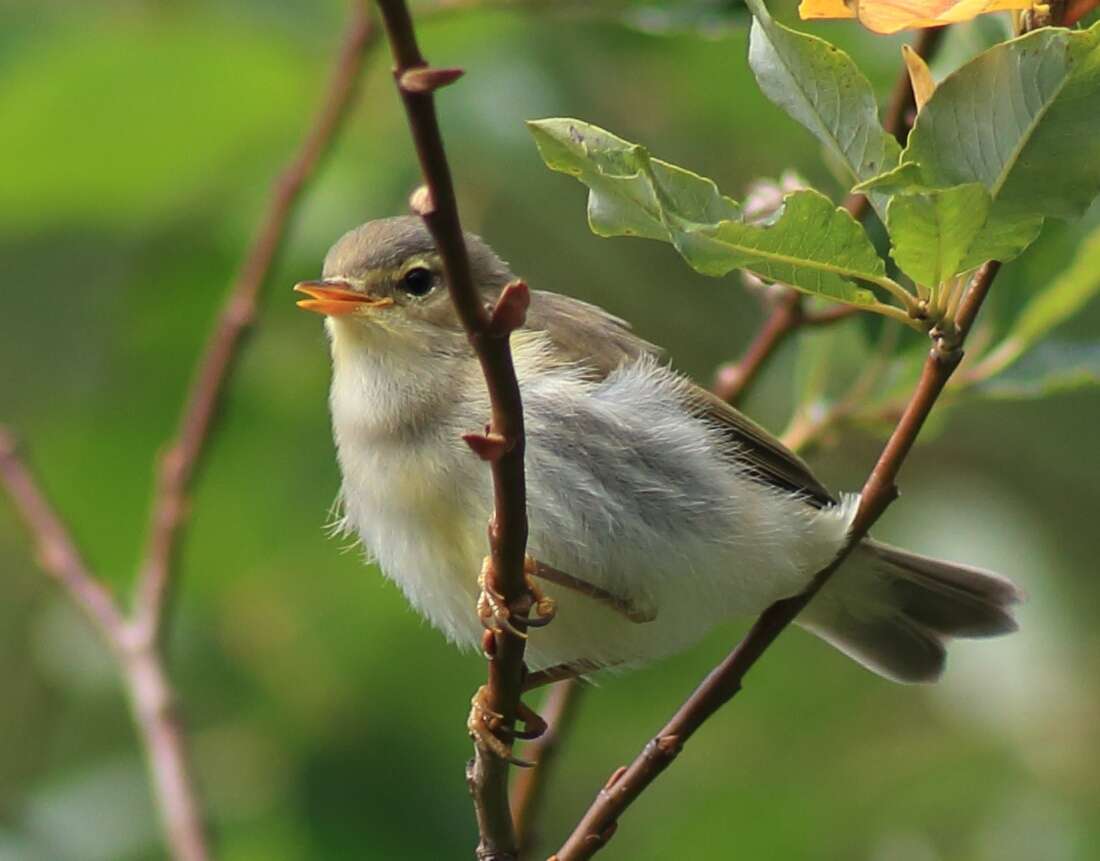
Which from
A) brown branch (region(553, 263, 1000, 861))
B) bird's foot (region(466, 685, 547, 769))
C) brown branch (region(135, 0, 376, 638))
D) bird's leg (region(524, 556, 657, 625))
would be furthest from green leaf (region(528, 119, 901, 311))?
brown branch (region(135, 0, 376, 638))

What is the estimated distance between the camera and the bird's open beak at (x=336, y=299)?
9.55 feet

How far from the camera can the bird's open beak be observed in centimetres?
291

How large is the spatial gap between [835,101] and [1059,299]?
1.29 meters

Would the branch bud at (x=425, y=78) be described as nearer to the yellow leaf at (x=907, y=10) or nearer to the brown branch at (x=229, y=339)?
the yellow leaf at (x=907, y=10)

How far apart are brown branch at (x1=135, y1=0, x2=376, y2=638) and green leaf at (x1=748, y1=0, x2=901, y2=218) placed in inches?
63.3

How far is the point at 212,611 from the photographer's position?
4449 mm

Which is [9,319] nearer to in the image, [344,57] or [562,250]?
[562,250]

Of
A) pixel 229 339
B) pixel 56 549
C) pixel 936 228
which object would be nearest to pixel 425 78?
pixel 936 228

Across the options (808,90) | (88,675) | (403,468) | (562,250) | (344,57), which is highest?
(808,90)

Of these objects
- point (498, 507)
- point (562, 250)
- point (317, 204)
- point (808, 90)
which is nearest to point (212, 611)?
point (317, 204)

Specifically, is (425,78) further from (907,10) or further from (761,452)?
(761,452)

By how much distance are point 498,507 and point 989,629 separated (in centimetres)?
183

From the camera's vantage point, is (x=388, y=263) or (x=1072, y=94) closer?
(x=1072, y=94)

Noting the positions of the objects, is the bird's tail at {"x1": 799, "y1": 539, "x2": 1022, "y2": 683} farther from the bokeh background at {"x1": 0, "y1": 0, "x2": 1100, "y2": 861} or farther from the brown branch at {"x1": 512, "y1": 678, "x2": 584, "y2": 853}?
the brown branch at {"x1": 512, "y1": 678, "x2": 584, "y2": 853}
